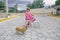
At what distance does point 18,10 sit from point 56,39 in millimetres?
91336

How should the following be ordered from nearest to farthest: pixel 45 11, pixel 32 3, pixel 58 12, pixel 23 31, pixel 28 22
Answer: pixel 23 31, pixel 28 22, pixel 58 12, pixel 45 11, pixel 32 3

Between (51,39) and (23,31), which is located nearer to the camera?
(51,39)

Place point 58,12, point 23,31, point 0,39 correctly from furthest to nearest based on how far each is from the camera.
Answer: point 58,12 → point 23,31 → point 0,39

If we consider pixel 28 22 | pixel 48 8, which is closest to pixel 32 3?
pixel 48 8

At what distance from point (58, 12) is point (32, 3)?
44.9 metres

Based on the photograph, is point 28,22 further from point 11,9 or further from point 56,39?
point 11,9

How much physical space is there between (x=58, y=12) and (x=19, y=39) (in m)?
55.2

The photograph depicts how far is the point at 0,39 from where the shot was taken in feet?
33.0

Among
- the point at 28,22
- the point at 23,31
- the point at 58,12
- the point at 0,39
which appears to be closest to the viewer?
the point at 0,39

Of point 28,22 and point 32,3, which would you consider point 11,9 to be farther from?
point 28,22

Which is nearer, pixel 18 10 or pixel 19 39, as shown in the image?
pixel 19 39

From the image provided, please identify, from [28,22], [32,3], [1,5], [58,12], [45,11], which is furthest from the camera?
[32,3]

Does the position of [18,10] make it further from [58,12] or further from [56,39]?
[56,39]

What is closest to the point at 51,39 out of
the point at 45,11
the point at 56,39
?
the point at 56,39
